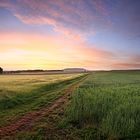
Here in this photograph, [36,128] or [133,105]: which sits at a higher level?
[133,105]

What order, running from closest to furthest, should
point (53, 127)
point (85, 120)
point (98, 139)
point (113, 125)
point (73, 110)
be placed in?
point (98, 139) < point (113, 125) < point (53, 127) < point (85, 120) < point (73, 110)

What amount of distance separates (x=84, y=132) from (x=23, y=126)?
354 centimetres

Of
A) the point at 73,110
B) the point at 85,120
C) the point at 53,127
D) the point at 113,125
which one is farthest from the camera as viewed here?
the point at 73,110

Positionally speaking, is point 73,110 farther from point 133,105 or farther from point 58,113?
point 133,105

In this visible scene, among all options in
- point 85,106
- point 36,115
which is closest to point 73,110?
point 85,106

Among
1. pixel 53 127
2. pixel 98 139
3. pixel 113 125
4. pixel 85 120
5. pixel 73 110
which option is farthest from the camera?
pixel 73 110

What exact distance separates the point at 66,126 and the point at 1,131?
3.46 m

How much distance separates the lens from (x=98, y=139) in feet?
38.9

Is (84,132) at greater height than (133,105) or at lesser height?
lesser

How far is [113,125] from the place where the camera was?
1280cm

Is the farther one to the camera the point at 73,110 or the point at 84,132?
the point at 73,110

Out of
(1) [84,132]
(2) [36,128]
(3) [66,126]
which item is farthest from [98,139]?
(2) [36,128]

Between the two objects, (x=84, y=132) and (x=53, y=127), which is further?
(x=53, y=127)

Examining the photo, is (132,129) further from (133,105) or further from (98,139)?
(133,105)
